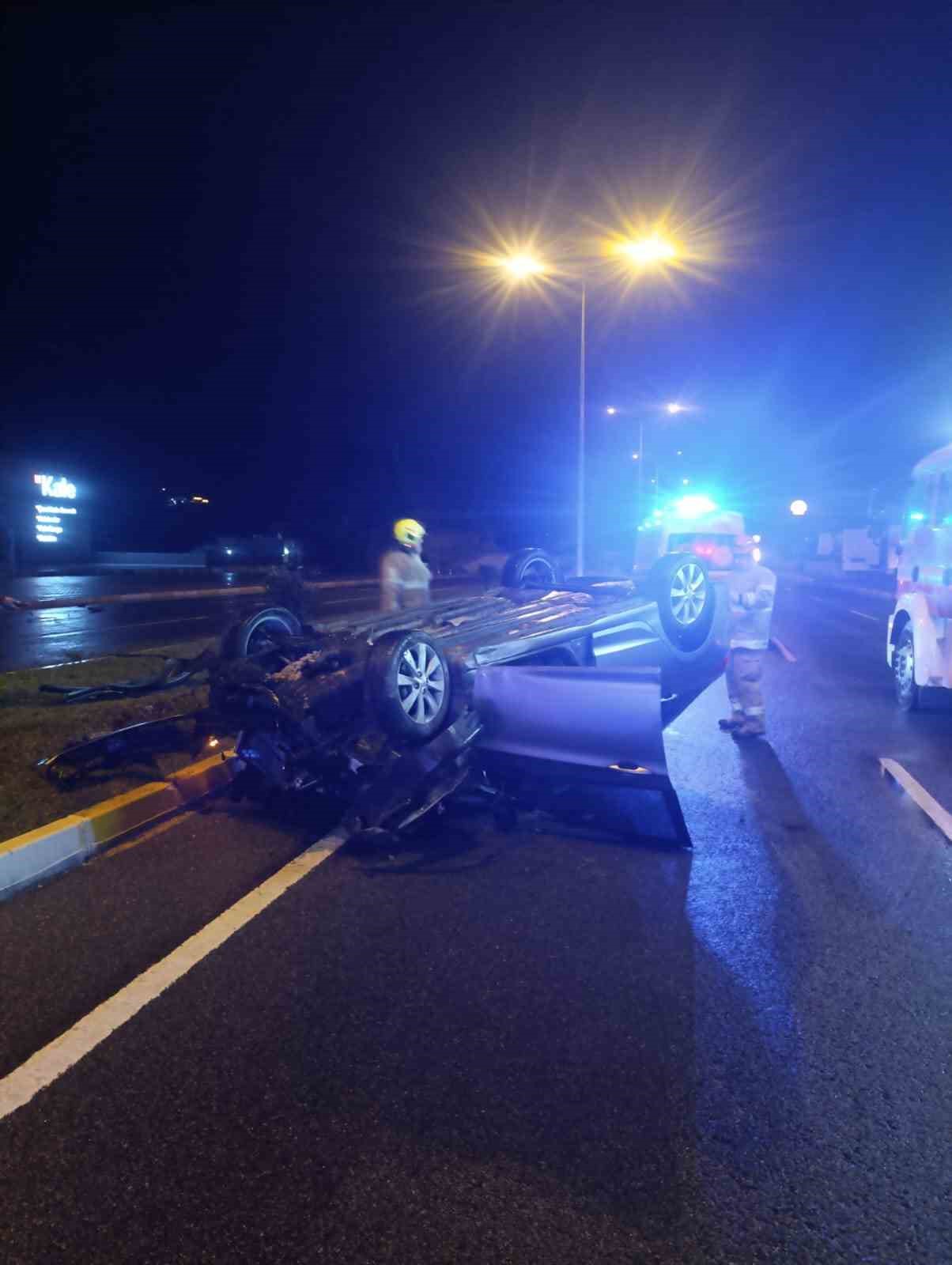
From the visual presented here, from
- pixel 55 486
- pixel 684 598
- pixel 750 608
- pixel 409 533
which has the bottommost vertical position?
pixel 750 608

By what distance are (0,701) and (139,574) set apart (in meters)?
35.0

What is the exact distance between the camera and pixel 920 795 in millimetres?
6586

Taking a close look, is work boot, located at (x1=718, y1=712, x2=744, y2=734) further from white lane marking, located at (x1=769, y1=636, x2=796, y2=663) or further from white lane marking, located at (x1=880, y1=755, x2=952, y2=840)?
white lane marking, located at (x1=769, y1=636, x2=796, y2=663)

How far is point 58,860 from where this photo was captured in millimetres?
5070

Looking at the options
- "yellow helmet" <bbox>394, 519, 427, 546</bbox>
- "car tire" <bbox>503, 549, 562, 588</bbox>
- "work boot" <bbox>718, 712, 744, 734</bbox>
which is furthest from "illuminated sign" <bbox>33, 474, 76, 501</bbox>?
"work boot" <bbox>718, 712, 744, 734</bbox>

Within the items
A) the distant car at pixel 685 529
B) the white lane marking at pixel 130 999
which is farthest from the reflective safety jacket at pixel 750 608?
the white lane marking at pixel 130 999

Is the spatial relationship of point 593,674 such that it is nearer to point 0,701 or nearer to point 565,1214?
point 565,1214

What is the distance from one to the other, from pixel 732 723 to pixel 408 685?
174 inches

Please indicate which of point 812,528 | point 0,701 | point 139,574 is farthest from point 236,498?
point 0,701

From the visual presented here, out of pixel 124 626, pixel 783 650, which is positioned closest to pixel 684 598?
pixel 783 650

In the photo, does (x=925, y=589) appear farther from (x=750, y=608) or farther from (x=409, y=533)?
(x=409, y=533)

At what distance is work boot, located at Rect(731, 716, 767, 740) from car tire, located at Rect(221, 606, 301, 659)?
14.0 feet

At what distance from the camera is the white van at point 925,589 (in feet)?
28.8

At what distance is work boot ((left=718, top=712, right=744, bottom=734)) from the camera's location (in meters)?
8.48
